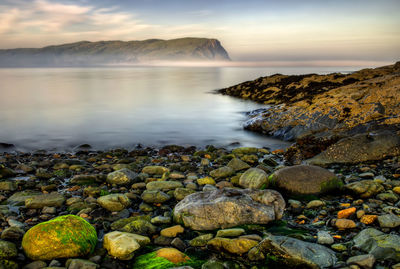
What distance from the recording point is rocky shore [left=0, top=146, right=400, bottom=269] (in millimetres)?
3875


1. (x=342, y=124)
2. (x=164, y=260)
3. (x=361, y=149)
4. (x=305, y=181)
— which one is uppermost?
(x=342, y=124)

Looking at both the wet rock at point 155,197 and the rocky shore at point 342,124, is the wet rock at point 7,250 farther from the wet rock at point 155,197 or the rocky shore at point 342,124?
the rocky shore at point 342,124

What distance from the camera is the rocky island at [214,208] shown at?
3914 millimetres

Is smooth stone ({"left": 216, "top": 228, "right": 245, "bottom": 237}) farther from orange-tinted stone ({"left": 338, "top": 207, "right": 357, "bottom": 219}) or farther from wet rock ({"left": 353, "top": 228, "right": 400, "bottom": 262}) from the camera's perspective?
orange-tinted stone ({"left": 338, "top": 207, "right": 357, "bottom": 219})

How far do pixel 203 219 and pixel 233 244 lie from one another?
0.84m

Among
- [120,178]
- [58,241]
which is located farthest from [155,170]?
[58,241]

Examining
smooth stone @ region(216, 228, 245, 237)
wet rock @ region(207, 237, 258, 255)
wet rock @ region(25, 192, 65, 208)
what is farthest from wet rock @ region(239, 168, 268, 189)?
wet rock @ region(25, 192, 65, 208)

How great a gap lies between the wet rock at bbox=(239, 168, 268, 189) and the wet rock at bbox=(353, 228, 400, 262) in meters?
2.30

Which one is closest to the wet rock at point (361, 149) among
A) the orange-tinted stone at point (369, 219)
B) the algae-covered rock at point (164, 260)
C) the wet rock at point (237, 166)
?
the wet rock at point (237, 166)

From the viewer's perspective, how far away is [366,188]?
5.69 metres

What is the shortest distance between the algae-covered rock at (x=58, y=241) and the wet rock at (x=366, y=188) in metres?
4.72

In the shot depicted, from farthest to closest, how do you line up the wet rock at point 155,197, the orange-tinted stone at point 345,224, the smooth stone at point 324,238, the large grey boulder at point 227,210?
1. the wet rock at point 155,197
2. the large grey boulder at point 227,210
3. the orange-tinted stone at point 345,224
4. the smooth stone at point 324,238

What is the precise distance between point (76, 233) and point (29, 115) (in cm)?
1814

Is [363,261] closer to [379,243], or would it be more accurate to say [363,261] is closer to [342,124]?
[379,243]
